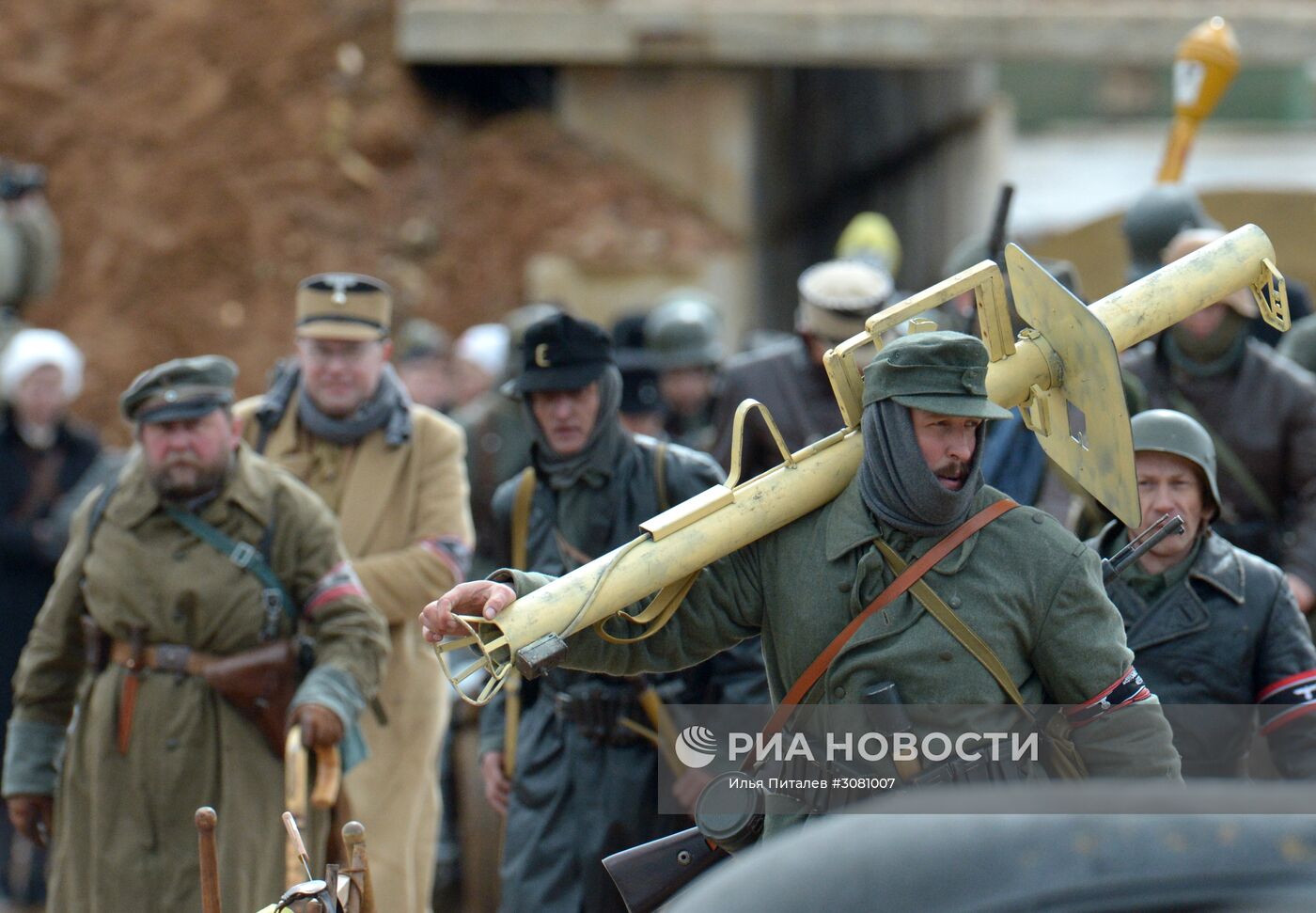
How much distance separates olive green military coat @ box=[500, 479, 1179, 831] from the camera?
13.3 feet

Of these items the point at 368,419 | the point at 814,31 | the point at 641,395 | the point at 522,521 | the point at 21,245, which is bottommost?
the point at 522,521

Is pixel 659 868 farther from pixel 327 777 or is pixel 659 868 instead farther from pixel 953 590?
pixel 327 777

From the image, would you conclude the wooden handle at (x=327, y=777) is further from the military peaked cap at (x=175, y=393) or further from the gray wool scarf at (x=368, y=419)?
the gray wool scarf at (x=368, y=419)

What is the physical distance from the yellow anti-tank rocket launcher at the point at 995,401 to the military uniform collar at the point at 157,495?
5.50 ft

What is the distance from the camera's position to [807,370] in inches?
301

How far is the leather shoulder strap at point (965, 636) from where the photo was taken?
13.3ft

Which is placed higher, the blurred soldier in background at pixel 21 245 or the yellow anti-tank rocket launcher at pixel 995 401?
the blurred soldier in background at pixel 21 245

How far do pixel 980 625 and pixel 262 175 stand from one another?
11.5 m

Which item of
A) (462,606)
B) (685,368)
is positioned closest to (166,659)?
(462,606)

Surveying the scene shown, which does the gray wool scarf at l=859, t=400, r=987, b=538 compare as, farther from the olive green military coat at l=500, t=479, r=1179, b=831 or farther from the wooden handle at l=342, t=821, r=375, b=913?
the wooden handle at l=342, t=821, r=375, b=913

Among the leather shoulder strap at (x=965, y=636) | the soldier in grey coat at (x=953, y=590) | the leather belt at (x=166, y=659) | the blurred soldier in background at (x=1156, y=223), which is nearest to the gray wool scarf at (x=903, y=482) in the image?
the soldier in grey coat at (x=953, y=590)

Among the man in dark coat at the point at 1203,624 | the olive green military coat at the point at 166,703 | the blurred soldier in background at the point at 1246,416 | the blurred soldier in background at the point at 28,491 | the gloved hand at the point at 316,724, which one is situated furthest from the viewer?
the blurred soldier in background at the point at 28,491

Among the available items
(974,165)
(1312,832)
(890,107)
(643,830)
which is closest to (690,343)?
(643,830)

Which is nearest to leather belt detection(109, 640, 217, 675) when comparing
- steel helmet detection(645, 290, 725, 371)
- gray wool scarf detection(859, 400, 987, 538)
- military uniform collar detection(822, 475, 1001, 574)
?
military uniform collar detection(822, 475, 1001, 574)
